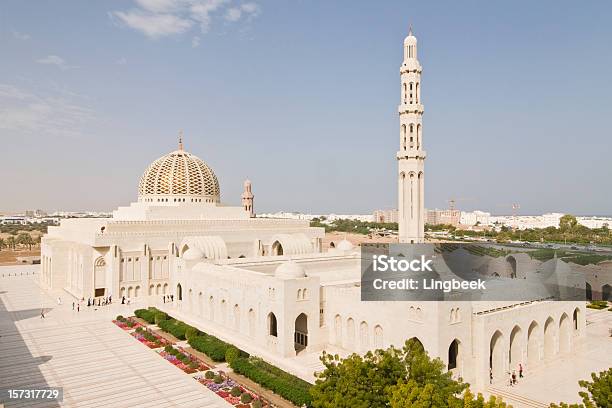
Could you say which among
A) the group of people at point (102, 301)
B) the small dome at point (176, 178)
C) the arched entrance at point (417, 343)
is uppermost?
the small dome at point (176, 178)

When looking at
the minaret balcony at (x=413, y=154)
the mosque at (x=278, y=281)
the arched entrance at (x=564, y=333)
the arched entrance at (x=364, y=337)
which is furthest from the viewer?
the minaret balcony at (x=413, y=154)

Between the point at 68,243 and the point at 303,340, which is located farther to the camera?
the point at 68,243

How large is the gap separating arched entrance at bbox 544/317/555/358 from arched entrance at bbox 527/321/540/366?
120 cm

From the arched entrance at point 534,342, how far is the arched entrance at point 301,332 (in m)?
11.5

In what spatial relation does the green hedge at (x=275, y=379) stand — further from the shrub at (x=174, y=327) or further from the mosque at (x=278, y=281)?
the shrub at (x=174, y=327)

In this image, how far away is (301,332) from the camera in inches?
1037

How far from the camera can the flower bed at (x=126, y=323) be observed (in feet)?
99.8

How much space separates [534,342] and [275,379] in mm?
13396

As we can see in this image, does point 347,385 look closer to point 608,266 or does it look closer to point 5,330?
point 5,330

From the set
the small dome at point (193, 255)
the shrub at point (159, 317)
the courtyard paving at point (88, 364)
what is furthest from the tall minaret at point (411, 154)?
the courtyard paving at point (88, 364)

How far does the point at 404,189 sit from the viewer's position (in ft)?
121

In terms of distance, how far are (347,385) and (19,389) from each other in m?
15.5

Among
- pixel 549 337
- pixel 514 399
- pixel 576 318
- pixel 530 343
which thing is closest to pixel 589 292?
pixel 576 318

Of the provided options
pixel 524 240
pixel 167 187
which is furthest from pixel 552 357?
pixel 524 240
